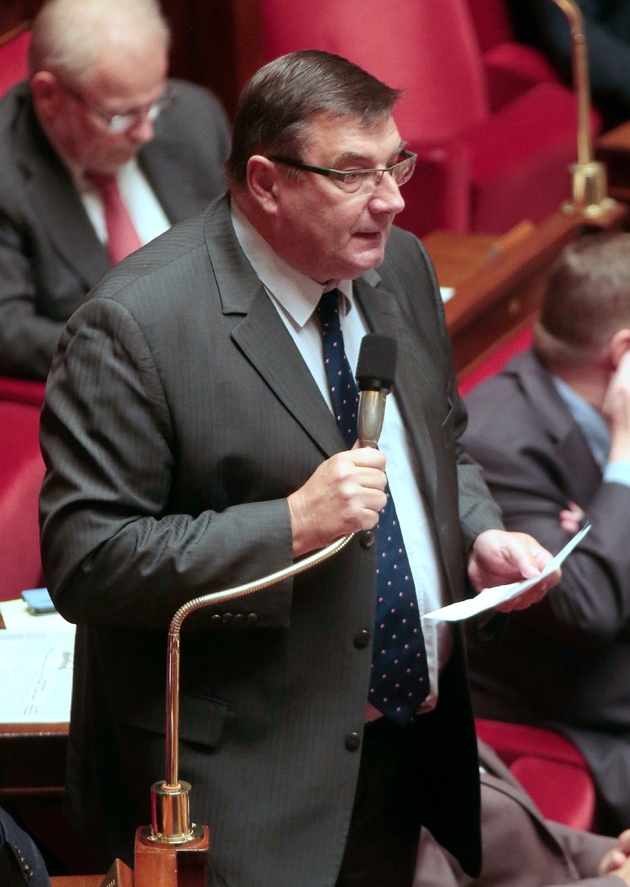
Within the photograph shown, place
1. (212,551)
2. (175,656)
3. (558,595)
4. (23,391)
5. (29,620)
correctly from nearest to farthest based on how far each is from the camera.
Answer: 1. (175,656)
2. (212,551)
3. (29,620)
4. (558,595)
5. (23,391)

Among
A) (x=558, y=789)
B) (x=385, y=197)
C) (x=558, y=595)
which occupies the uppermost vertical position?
(x=385, y=197)

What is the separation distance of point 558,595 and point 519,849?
14.9 inches

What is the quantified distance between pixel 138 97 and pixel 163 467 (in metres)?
1.31

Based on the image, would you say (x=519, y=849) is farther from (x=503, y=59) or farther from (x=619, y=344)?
(x=503, y=59)

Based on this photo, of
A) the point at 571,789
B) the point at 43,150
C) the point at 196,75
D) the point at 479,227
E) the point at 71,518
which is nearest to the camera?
the point at 71,518

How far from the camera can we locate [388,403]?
143 cm

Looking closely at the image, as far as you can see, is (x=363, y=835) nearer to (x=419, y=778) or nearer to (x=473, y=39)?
(x=419, y=778)

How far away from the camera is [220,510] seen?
1295mm

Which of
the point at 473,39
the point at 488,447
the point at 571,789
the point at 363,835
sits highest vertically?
the point at 473,39

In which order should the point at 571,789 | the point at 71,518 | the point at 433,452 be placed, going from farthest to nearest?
the point at 571,789, the point at 433,452, the point at 71,518

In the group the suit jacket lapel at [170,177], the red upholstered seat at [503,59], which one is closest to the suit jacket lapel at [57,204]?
the suit jacket lapel at [170,177]

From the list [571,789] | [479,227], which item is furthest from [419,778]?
[479,227]

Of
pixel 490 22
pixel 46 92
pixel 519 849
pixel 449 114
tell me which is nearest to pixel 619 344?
pixel 519 849

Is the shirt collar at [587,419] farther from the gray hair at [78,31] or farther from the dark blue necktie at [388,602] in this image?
the gray hair at [78,31]
